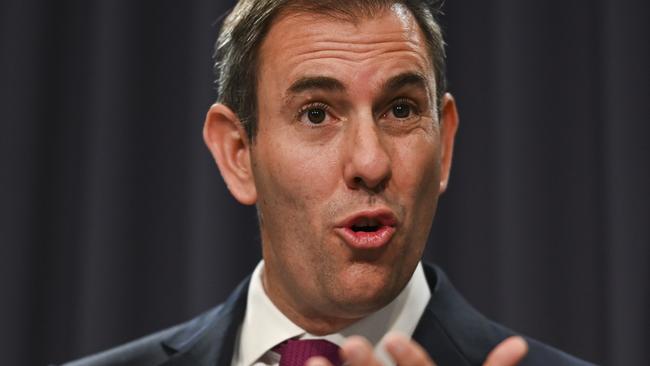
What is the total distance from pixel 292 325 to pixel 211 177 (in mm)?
970

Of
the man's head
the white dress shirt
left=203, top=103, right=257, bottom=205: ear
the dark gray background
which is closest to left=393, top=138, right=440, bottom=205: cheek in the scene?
the man's head

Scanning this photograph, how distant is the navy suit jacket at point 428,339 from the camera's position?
1922 mm

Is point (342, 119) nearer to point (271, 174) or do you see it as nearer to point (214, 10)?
point (271, 174)

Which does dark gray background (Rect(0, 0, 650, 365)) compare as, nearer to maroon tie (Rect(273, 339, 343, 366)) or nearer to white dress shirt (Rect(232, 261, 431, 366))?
white dress shirt (Rect(232, 261, 431, 366))

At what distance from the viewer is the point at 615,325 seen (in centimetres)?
268

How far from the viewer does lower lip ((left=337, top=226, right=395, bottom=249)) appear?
1.74 meters

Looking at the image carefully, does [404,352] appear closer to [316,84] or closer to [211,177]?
[316,84]

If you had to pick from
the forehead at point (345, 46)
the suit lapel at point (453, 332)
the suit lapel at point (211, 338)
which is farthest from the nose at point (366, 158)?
the suit lapel at point (211, 338)

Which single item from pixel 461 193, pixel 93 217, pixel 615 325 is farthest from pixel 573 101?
pixel 93 217

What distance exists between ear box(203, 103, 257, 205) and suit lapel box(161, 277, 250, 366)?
261 millimetres

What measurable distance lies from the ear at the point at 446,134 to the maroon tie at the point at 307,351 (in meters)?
0.39

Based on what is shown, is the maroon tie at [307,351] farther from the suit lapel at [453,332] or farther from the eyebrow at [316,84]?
the eyebrow at [316,84]

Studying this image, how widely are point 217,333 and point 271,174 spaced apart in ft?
1.36

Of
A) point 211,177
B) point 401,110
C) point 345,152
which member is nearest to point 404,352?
point 345,152
